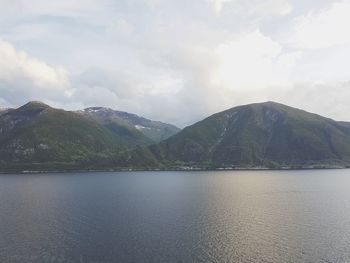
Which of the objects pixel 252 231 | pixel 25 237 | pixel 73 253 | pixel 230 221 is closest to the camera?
pixel 73 253

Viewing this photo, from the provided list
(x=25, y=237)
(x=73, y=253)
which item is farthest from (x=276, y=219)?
(x=25, y=237)

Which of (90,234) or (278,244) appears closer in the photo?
(278,244)

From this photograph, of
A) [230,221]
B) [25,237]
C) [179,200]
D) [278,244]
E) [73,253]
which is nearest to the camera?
[73,253]

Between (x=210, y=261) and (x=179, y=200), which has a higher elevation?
(x=179, y=200)

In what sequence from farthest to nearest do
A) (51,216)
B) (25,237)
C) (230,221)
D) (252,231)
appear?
(51,216) < (230,221) < (252,231) < (25,237)

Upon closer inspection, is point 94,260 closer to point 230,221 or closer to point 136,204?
point 230,221

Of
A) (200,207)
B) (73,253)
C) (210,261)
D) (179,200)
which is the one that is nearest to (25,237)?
(73,253)

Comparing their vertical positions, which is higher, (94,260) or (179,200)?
(179,200)

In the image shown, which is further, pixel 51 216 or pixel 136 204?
pixel 136 204

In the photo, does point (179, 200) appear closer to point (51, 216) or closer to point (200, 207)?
point (200, 207)
